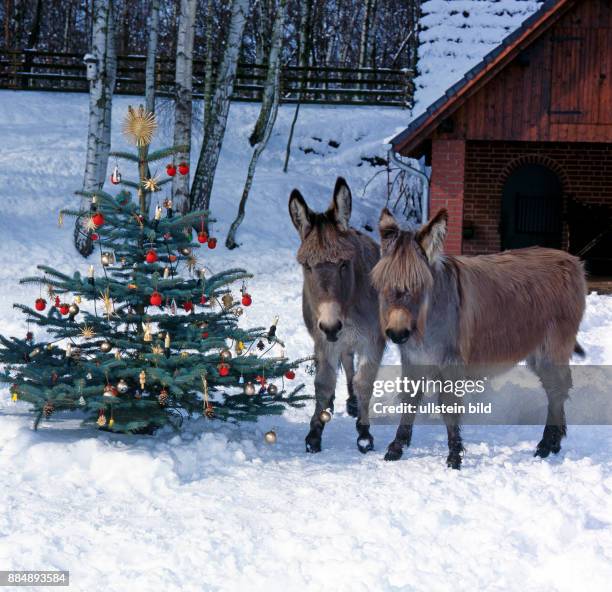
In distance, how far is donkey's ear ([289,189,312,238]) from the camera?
5.80 m

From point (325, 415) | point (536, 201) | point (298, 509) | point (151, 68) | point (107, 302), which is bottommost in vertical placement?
point (298, 509)

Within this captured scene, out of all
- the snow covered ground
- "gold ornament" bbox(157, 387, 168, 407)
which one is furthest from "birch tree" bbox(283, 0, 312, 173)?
"gold ornament" bbox(157, 387, 168, 407)

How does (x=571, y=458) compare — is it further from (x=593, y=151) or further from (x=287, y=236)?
(x=287, y=236)

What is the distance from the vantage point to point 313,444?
6.22 m

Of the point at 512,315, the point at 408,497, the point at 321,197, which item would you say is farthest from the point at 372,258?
the point at 321,197

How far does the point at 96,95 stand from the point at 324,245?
9.99 m

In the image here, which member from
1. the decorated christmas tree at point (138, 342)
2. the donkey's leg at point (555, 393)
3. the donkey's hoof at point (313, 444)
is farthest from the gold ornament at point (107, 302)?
the donkey's leg at point (555, 393)

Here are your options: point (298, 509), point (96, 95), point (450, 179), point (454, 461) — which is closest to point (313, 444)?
point (454, 461)

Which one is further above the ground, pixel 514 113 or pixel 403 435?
pixel 514 113

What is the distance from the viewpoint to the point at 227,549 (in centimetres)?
431

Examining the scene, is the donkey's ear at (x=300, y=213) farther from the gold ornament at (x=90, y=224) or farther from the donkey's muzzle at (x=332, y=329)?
the gold ornament at (x=90, y=224)

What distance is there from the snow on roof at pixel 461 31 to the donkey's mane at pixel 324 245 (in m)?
9.16

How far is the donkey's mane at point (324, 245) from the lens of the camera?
575cm

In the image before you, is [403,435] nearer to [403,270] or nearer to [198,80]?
[403,270]
